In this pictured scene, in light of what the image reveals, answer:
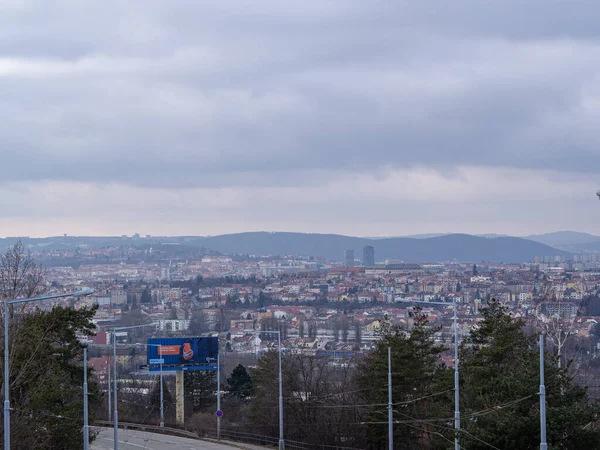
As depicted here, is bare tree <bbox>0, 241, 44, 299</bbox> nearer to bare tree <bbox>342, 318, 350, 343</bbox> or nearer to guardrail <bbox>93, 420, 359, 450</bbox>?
guardrail <bbox>93, 420, 359, 450</bbox>

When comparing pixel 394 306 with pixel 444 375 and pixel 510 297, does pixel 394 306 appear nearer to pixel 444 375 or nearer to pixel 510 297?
pixel 510 297

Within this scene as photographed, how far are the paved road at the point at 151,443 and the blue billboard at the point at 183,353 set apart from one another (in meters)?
7.30

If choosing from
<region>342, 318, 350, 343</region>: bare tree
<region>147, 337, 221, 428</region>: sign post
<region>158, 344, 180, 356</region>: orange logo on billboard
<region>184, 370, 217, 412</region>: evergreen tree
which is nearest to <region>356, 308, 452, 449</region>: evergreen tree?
<region>147, 337, 221, 428</region>: sign post

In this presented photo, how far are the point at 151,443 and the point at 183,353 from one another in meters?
14.0

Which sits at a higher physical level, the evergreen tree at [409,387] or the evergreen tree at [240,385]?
the evergreen tree at [409,387]

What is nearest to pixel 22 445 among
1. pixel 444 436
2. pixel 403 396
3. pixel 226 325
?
pixel 444 436

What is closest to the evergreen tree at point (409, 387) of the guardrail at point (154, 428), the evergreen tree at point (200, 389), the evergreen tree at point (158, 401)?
the guardrail at point (154, 428)

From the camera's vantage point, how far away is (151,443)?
164 ft

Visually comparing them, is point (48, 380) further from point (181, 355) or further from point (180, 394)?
point (180, 394)

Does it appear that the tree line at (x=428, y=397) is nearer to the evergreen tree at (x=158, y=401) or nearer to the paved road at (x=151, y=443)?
the paved road at (x=151, y=443)

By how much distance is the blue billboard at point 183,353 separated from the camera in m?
63.1

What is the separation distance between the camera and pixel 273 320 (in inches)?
6412

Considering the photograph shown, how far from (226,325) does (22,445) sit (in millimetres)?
137090

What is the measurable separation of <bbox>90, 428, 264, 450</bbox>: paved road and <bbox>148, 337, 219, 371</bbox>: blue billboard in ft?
24.0
